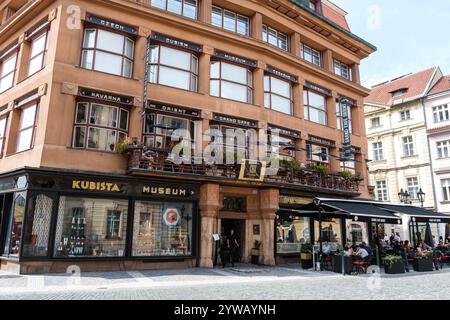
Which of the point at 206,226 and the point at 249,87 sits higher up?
the point at 249,87

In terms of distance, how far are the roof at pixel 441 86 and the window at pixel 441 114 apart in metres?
1.76

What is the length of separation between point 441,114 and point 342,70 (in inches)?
610

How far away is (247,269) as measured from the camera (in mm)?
16328

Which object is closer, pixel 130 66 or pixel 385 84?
pixel 130 66

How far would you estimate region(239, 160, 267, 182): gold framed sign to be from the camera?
57.0 ft

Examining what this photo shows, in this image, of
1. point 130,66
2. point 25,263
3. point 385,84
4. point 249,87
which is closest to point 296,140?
point 249,87

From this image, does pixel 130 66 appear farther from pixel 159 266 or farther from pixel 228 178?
pixel 159 266

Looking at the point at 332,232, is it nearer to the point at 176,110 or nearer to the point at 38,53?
the point at 176,110

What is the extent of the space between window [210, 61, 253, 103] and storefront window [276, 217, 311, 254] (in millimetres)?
7113

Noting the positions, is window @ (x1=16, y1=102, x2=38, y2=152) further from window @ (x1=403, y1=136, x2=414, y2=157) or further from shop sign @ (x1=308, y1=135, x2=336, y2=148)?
window @ (x1=403, y1=136, x2=414, y2=157)

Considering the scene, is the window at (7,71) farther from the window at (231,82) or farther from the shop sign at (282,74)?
the shop sign at (282,74)

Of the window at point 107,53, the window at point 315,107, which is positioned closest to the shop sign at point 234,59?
the window at point 107,53

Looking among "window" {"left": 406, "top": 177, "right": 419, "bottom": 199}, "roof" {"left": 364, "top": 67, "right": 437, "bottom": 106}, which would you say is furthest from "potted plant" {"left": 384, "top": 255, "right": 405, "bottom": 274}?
"roof" {"left": 364, "top": 67, "right": 437, "bottom": 106}
